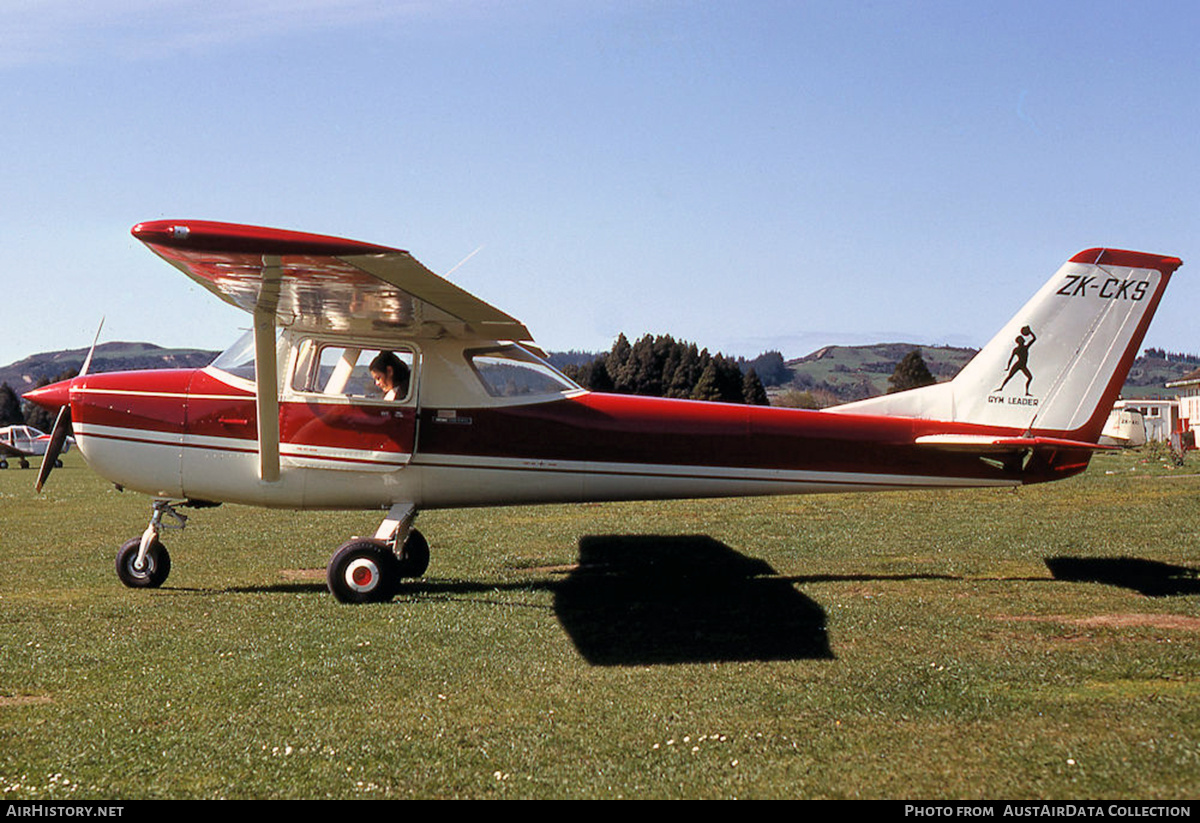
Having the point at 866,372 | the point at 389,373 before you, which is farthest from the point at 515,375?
the point at 866,372

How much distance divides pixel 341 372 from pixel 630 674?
4548mm

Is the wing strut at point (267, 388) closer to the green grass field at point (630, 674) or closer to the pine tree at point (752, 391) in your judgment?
the green grass field at point (630, 674)

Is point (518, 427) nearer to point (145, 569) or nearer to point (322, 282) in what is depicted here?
point (322, 282)

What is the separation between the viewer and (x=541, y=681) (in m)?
5.90

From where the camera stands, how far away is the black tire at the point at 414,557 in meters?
10.1

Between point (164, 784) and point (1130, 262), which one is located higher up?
point (1130, 262)

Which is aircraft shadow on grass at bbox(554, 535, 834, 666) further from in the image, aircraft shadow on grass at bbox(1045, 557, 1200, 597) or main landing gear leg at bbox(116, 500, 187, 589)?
main landing gear leg at bbox(116, 500, 187, 589)

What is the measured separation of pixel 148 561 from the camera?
9516 mm

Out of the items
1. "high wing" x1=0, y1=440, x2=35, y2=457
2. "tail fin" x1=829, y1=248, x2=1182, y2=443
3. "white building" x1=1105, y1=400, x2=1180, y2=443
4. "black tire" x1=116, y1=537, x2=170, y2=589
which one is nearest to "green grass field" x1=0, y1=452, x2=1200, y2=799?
"black tire" x1=116, y1=537, x2=170, y2=589

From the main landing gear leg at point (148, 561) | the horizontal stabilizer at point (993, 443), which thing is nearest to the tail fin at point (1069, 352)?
the horizontal stabilizer at point (993, 443)

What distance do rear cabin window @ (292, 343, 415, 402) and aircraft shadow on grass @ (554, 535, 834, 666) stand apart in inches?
98.7
